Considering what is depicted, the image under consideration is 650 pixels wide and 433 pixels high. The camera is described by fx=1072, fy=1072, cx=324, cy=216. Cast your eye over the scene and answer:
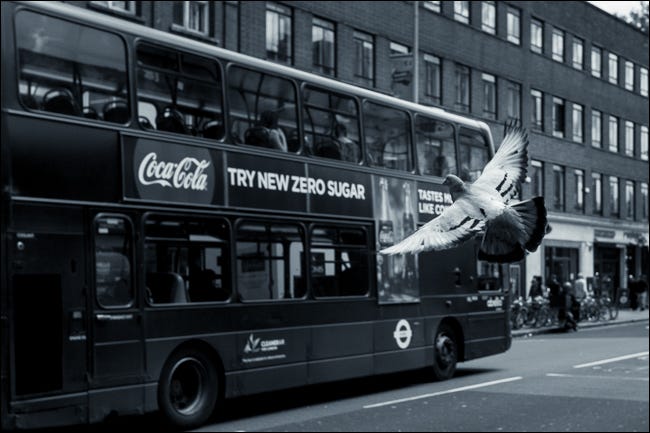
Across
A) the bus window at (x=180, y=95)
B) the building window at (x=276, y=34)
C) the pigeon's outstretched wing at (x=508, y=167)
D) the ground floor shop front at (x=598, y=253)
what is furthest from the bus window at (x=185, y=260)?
the building window at (x=276, y=34)

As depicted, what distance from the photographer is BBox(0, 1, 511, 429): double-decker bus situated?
1.78 meters

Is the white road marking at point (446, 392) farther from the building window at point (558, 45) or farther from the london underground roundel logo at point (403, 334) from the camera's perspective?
the building window at point (558, 45)

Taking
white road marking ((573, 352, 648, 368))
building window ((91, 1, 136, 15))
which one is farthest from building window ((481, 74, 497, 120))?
white road marking ((573, 352, 648, 368))

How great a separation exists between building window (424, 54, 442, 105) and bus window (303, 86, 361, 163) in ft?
0.47

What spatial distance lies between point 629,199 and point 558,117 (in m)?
0.28

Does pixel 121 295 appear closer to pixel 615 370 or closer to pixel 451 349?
pixel 451 349

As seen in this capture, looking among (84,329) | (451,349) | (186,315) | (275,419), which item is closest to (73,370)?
(84,329)

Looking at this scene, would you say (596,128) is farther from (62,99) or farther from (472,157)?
(62,99)

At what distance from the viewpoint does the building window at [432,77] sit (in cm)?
197

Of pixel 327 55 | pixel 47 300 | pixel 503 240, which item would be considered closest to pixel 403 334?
pixel 47 300

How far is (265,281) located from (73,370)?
2445 mm

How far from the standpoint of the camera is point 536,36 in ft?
6.37

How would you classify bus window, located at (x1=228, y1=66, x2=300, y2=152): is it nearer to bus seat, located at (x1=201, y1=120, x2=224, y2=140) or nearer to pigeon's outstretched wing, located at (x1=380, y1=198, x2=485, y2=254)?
pigeon's outstretched wing, located at (x1=380, y1=198, x2=485, y2=254)

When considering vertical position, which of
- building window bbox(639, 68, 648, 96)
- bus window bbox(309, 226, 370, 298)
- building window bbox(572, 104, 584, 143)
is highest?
building window bbox(639, 68, 648, 96)
